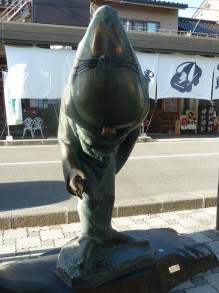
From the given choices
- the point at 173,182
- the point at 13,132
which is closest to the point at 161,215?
the point at 173,182

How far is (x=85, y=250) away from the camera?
2.38 metres

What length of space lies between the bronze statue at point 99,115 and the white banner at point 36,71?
1000cm

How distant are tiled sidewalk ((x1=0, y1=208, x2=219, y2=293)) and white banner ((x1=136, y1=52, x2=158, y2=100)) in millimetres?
8509

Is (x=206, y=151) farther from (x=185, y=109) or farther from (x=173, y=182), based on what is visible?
(x=185, y=109)

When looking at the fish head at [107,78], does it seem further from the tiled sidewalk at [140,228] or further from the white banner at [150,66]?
the white banner at [150,66]

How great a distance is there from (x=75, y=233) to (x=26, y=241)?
70cm

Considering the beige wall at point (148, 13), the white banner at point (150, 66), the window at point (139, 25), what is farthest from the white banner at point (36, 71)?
the window at point (139, 25)

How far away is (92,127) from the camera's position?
80.0 inches

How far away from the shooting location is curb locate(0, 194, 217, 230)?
4469 millimetres

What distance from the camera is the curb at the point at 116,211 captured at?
4469 millimetres

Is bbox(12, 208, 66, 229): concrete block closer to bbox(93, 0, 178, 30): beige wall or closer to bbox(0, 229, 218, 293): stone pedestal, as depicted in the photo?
bbox(0, 229, 218, 293): stone pedestal

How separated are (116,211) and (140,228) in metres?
0.53

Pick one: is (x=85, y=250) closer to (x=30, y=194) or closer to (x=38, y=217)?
(x=38, y=217)

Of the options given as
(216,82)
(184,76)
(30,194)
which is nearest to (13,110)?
(30,194)
